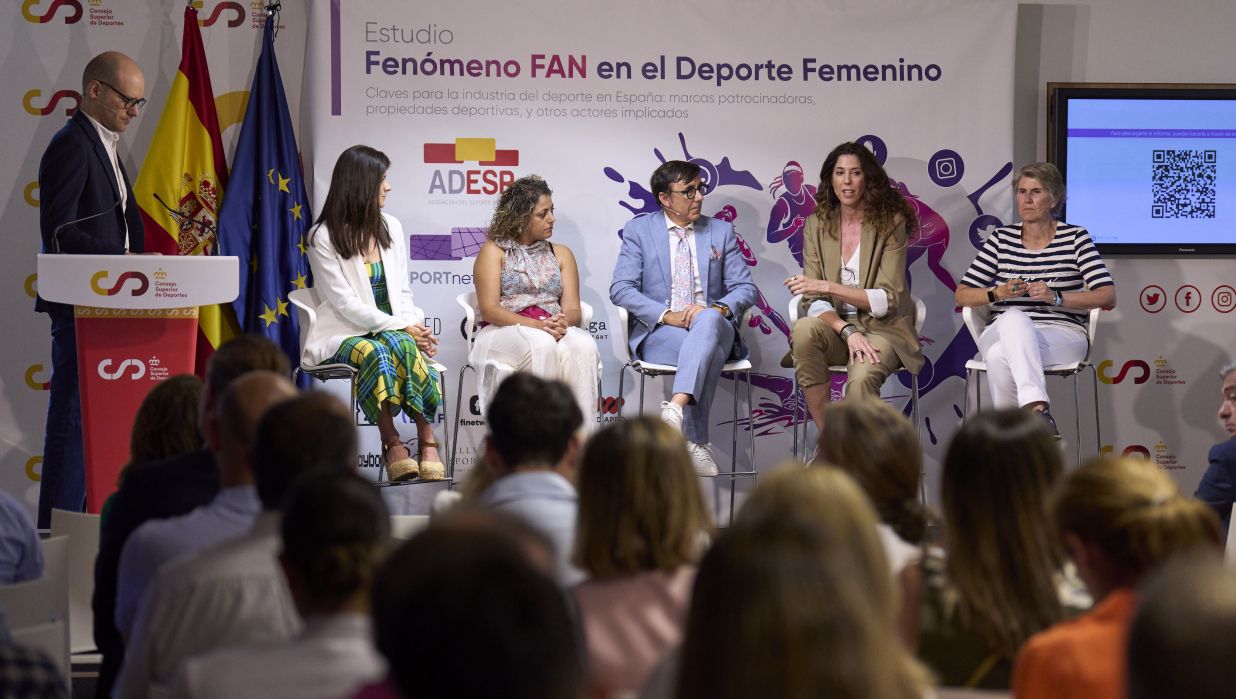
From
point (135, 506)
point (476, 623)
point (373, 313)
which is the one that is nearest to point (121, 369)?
point (373, 313)

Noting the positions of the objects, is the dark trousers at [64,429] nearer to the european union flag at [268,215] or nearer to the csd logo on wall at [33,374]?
the european union flag at [268,215]

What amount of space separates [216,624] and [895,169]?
16.9 ft

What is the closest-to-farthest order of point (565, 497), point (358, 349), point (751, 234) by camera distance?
1. point (565, 497)
2. point (358, 349)
3. point (751, 234)

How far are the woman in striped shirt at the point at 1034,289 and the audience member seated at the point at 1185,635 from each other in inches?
190

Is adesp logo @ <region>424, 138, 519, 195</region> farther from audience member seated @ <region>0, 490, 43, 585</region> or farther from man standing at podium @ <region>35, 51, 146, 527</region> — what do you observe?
audience member seated @ <region>0, 490, 43, 585</region>

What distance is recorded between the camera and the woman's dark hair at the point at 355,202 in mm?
5777

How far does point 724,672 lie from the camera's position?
1.01m

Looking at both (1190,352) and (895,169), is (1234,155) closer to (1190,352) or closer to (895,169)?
(1190,352)

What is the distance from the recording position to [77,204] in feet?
16.5

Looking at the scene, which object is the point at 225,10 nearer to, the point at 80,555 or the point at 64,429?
the point at 64,429

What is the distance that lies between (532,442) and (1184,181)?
5.11 m

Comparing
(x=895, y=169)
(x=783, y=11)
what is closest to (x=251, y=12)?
(x=783, y=11)

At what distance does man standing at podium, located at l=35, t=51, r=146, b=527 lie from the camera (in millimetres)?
5012

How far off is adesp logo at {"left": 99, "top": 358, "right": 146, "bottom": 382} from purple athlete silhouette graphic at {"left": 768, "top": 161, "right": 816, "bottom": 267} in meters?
3.20
